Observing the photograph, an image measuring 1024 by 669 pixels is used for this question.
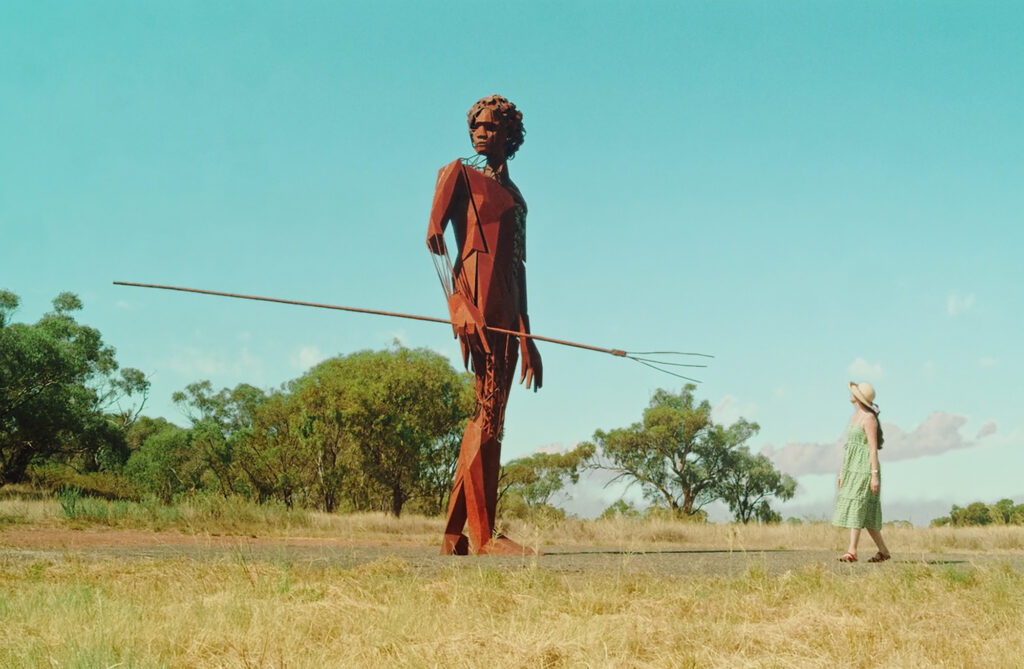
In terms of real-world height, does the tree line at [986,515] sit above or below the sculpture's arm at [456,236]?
below

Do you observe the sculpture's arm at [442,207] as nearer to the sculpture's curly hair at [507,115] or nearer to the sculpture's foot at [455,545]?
the sculpture's curly hair at [507,115]


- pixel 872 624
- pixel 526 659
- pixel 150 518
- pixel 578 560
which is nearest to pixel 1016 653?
pixel 872 624

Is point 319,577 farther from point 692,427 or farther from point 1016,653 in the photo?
point 692,427

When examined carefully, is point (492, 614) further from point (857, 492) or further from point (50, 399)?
point (50, 399)

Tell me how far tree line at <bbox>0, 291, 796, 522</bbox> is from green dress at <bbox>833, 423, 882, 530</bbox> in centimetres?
1895

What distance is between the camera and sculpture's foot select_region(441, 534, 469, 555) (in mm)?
9188

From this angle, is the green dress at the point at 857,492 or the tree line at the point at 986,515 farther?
the tree line at the point at 986,515

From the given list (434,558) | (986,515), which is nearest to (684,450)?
(986,515)

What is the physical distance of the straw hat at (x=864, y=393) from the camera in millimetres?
9062

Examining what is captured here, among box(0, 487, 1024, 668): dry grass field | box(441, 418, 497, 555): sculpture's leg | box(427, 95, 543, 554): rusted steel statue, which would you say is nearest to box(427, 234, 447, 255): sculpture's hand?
box(427, 95, 543, 554): rusted steel statue

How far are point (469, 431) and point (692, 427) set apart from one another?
30.7 meters

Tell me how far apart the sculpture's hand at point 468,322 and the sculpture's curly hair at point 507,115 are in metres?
2.28

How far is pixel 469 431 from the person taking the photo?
31.3 ft

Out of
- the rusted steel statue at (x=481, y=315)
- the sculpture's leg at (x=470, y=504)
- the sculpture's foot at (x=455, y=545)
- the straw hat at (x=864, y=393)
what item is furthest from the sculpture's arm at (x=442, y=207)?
the straw hat at (x=864, y=393)
